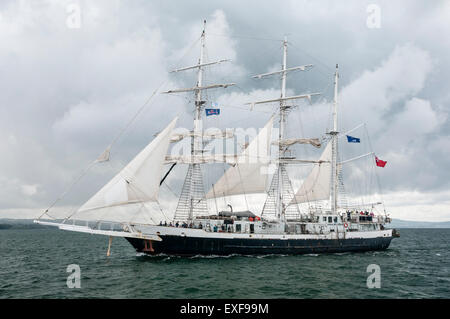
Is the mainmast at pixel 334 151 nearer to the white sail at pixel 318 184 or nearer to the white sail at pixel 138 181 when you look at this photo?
the white sail at pixel 318 184

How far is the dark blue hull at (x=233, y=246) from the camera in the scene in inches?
1315

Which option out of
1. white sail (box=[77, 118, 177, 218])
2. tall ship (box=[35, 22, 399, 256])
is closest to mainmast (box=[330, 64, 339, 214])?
tall ship (box=[35, 22, 399, 256])

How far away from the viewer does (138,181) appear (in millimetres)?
30891

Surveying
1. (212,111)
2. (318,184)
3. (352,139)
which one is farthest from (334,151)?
(212,111)

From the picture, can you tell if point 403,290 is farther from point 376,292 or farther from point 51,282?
point 51,282

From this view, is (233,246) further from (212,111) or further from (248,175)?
(212,111)

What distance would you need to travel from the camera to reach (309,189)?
51.8m

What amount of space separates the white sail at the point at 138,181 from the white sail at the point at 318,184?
2645cm

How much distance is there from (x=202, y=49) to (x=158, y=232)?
77.3ft

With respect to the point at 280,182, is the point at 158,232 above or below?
below

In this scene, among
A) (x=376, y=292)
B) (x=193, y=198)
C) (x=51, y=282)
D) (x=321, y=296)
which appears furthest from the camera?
(x=193, y=198)

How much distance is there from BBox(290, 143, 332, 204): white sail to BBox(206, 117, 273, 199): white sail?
36.9ft

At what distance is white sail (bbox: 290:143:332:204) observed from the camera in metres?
51.5
